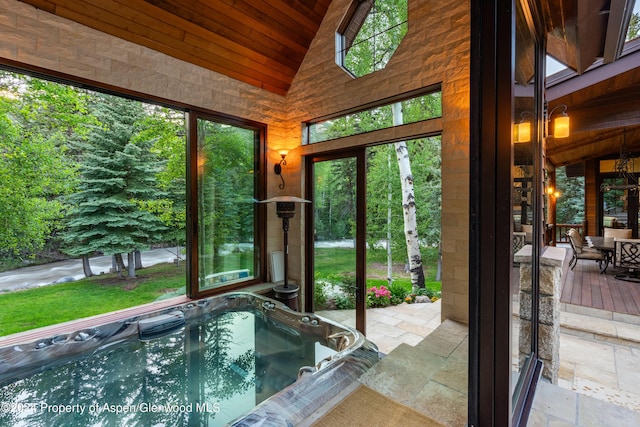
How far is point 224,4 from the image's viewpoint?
3.06 metres

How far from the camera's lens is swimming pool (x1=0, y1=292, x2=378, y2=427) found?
182 cm

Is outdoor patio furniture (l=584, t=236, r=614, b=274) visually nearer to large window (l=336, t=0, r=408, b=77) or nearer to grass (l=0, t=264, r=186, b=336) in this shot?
large window (l=336, t=0, r=408, b=77)

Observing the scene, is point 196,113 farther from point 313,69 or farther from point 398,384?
point 398,384

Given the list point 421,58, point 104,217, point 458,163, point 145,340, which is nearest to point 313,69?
point 421,58

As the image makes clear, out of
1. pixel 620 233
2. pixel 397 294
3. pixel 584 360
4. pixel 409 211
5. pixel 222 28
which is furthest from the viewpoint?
pixel 620 233

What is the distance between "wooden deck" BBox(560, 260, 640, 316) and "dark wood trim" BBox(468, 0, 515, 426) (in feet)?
11.9

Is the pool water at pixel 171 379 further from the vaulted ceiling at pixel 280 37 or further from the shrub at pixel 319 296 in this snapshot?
the vaulted ceiling at pixel 280 37

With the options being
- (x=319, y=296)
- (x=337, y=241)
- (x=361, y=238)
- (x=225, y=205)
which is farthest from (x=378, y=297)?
(x=225, y=205)

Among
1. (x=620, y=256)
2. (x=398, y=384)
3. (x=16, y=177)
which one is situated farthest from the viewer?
(x=620, y=256)

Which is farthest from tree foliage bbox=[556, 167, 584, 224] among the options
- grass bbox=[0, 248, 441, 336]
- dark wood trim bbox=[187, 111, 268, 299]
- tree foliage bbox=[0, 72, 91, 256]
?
tree foliage bbox=[0, 72, 91, 256]

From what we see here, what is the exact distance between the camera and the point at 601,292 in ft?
12.8

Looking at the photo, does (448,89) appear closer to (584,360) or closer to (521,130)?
(521,130)

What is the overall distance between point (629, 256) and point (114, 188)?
7.68 meters

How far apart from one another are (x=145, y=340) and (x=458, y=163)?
3.43 meters
